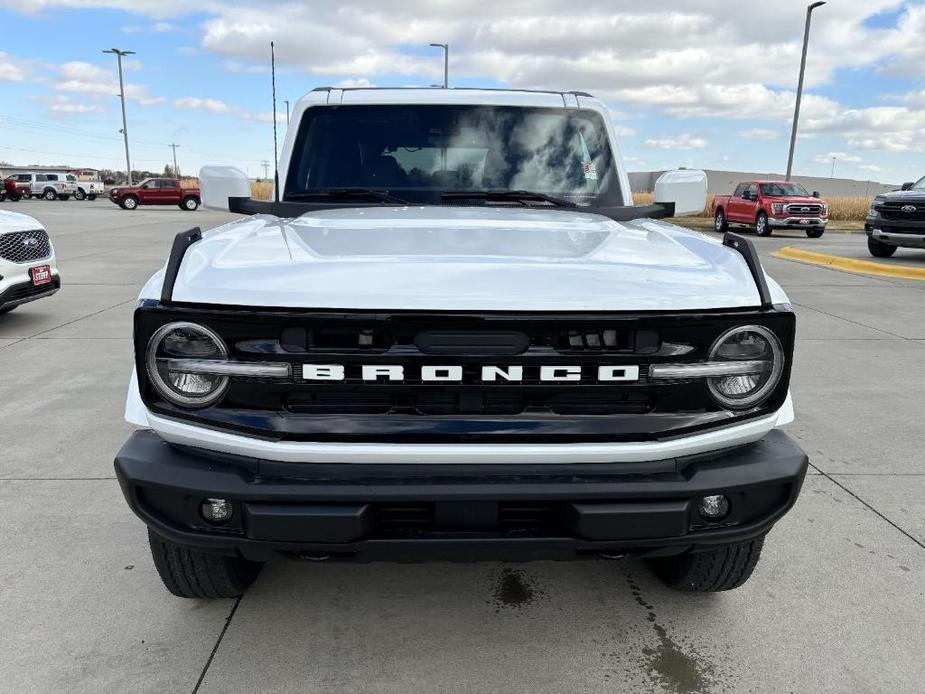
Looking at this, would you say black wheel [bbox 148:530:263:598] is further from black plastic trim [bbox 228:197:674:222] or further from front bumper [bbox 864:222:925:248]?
front bumper [bbox 864:222:925:248]

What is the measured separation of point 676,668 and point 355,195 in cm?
223

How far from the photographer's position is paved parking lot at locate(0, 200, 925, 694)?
229 cm

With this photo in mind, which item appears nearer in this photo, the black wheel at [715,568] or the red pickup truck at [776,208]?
the black wheel at [715,568]

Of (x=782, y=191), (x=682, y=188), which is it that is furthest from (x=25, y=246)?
(x=782, y=191)

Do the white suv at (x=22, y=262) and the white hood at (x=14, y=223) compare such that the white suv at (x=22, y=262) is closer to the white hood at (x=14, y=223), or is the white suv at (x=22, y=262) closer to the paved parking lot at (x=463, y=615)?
the white hood at (x=14, y=223)

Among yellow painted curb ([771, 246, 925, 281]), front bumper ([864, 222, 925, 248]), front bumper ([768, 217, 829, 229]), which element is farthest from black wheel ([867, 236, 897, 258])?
front bumper ([768, 217, 829, 229])

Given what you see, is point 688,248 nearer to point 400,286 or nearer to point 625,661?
point 400,286

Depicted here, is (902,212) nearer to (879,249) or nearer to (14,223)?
(879,249)

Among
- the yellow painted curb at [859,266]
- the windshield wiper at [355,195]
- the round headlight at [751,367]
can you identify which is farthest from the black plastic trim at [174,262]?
the yellow painted curb at [859,266]

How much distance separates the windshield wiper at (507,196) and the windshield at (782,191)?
2066 cm

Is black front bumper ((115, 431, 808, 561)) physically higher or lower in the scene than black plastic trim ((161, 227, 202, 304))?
lower

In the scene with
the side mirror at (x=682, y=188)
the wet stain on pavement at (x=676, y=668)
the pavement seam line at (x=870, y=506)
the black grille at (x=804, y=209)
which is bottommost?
the wet stain on pavement at (x=676, y=668)

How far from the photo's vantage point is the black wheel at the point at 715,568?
8.13ft

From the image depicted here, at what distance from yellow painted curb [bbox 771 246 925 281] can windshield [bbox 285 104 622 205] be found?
1074cm
